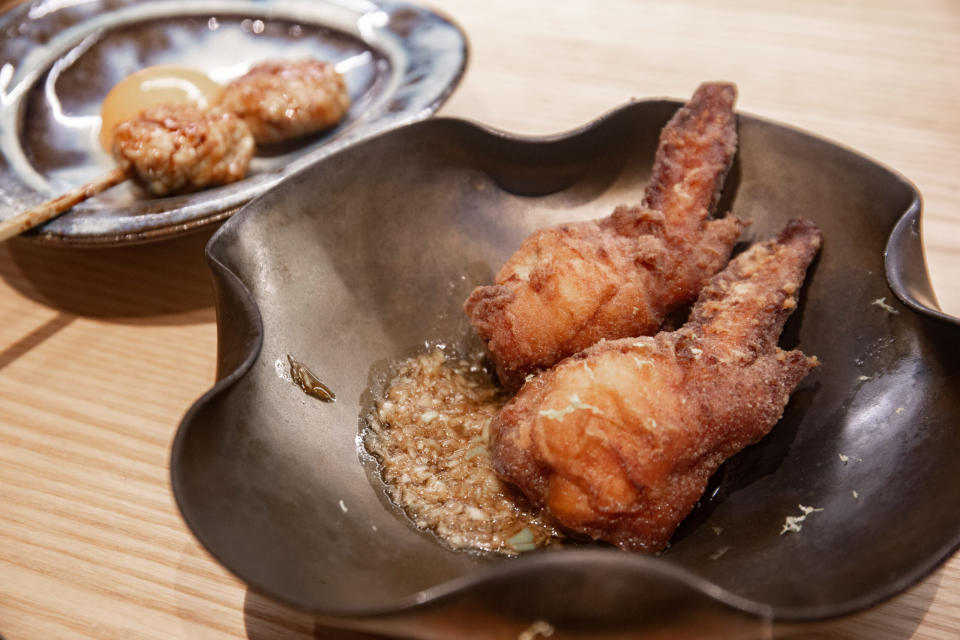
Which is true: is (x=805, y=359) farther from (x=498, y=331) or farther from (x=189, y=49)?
(x=189, y=49)

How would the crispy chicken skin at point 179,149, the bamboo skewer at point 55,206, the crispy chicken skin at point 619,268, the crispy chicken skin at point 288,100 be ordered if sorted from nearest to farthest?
the crispy chicken skin at point 619,268 < the bamboo skewer at point 55,206 < the crispy chicken skin at point 179,149 < the crispy chicken skin at point 288,100

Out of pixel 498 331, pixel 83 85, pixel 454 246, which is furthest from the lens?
pixel 83 85

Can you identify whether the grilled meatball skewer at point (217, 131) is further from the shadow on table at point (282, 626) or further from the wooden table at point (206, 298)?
the shadow on table at point (282, 626)

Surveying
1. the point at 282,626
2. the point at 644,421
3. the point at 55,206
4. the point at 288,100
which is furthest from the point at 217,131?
the point at 644,421

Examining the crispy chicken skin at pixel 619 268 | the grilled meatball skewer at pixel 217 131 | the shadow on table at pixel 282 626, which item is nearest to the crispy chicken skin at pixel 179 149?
the grilled meatball skewer at pixel 217 131

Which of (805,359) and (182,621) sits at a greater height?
(805,359)

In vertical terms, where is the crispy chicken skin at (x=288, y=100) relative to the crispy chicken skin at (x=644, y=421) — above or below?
above

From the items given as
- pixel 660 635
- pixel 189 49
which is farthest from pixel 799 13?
pixel 660 635
